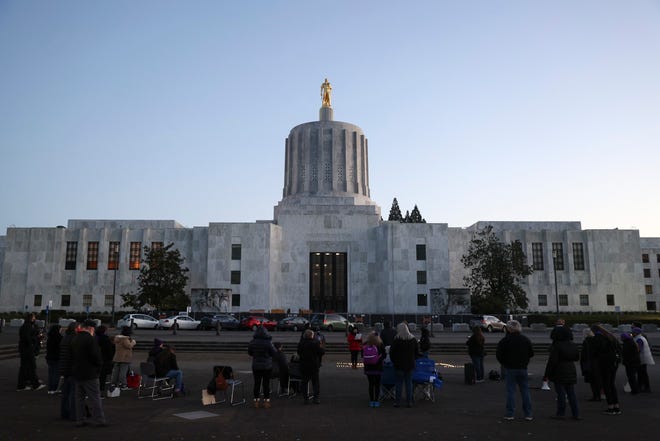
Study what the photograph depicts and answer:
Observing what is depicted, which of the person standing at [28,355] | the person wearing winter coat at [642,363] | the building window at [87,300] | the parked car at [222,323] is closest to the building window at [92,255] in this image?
the building window at [87,300]

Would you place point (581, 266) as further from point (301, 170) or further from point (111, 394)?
point (111, 394)

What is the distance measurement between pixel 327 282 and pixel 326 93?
78.4 ft

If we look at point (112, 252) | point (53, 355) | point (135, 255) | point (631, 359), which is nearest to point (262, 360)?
point (53, 355)

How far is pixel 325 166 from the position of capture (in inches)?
2436

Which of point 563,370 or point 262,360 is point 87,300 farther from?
point 563,370

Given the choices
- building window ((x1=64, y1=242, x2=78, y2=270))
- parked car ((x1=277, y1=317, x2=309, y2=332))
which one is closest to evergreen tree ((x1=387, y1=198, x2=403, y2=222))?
building window ((x1=64, y1=242, x2=78, y2=270))

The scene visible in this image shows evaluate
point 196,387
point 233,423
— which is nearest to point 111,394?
point 196,387

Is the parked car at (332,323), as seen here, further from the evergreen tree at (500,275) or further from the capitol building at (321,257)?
the evergreen tree at (500,275)

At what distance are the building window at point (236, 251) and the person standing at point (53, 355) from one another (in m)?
44.8

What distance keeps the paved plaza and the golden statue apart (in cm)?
5572

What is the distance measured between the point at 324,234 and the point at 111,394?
4734cm

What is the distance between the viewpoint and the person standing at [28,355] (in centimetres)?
1301

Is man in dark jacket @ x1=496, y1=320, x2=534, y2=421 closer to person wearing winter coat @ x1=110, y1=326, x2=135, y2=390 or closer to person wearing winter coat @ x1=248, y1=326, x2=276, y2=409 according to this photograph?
person wearing winter coat @ x1=248, y1=326, x2=276, y2=409

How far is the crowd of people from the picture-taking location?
9453 millimetres
